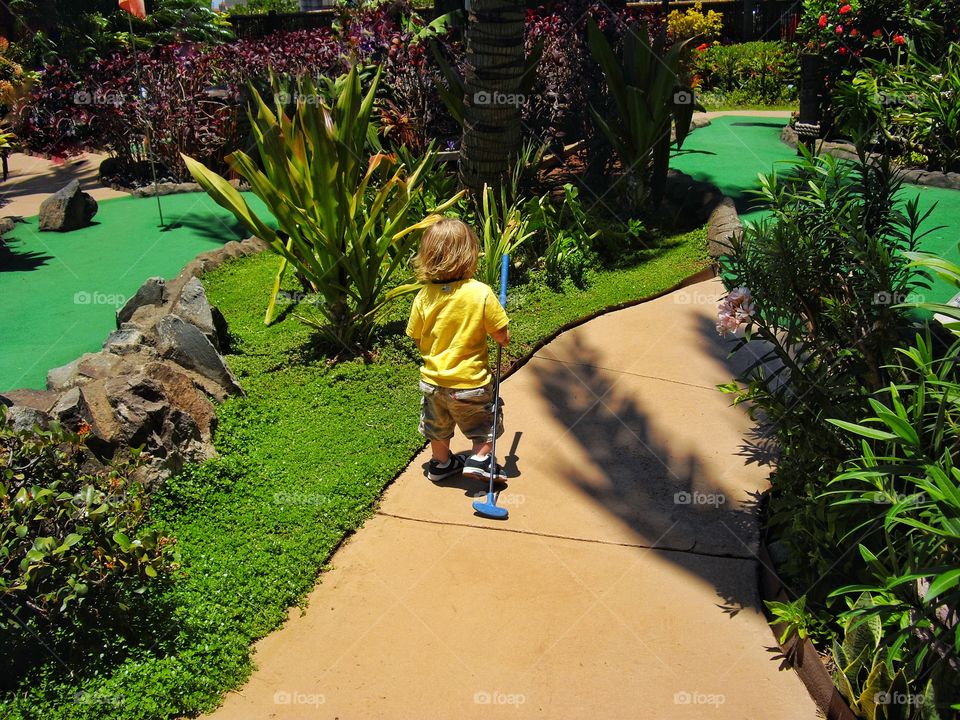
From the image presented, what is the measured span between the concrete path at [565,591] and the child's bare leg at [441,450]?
0.47 feet

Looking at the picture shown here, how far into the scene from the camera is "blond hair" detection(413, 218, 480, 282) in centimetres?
438

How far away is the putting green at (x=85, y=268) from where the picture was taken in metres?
6.57

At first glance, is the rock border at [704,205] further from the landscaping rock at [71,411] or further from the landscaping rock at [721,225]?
the landscaping rock at [71,411]

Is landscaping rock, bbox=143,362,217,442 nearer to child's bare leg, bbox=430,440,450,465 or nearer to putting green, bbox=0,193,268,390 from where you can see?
child's bare leg, bbox=430,440,450,465

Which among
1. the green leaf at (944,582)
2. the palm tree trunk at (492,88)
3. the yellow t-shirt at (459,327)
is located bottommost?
the yellow t-shirt at (459,327)

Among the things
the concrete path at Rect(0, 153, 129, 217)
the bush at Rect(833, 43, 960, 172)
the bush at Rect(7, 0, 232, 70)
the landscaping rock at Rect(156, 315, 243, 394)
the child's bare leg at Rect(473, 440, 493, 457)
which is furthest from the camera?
the bush at Rect(7, 0, 232, 70)

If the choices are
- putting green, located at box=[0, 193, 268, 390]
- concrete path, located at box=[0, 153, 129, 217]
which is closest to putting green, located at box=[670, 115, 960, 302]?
putting green, located at box=[0, 193, 268, 390]

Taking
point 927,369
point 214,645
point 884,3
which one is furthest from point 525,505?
point 884,3

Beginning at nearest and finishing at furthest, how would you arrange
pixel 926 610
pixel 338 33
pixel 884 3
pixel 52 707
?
pixel 926 610 < pixel 52 707 < pixel 884 3 < pixel 338 33

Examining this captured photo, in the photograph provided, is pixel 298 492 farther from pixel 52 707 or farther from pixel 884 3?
pixel 884 3

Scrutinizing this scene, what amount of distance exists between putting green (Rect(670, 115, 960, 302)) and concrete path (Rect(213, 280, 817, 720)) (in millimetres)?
2509

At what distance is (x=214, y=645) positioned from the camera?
354 cm

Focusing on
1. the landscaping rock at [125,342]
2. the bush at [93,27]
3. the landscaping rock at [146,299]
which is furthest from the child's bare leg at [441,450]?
the bush at [93,27]

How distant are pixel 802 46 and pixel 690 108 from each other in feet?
13.0
